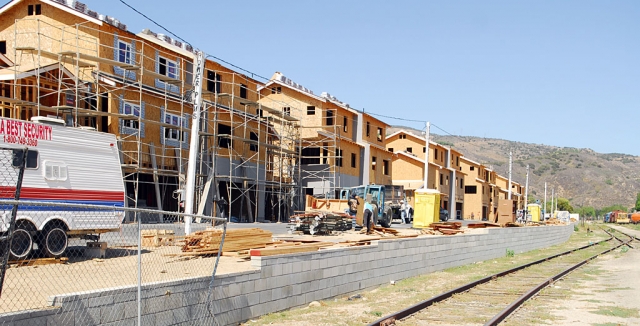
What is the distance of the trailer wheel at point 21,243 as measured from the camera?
38.5 ft

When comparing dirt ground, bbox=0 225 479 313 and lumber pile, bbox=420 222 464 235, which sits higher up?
dirt ground, bbox=0 225 479 313

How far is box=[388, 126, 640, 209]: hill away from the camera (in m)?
151

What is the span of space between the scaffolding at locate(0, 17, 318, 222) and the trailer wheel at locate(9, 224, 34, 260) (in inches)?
433

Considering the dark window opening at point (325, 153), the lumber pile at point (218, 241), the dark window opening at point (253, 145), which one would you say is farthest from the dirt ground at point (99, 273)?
the dark window opening at point (325, 153)

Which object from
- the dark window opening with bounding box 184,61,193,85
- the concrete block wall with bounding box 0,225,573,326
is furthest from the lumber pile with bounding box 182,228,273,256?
the dark window opening with bounding box 184,61,193,85

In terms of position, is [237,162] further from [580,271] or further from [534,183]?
[534,183]

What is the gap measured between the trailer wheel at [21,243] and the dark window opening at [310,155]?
115ft

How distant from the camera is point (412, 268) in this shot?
18.1 m

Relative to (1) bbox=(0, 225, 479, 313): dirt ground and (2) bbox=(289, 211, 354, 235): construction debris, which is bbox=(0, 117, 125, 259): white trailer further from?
(2) bbox=(289, 211, 354, 235): construction debris

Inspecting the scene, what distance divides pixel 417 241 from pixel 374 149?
35.5 metres

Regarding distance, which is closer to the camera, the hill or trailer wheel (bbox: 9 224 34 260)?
trailer wheel (bbox: 9 224 34 260)

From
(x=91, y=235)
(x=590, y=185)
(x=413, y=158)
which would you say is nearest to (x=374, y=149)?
(x=413, y=158)

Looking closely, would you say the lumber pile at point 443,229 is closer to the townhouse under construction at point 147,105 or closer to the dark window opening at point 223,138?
the townhouse under construction at point 147,105

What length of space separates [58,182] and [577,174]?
A: 16284 centimetres
